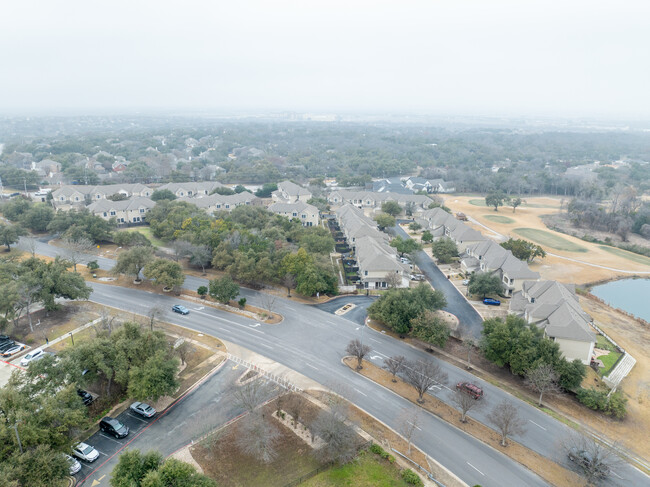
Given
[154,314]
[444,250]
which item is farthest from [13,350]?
[444,250]

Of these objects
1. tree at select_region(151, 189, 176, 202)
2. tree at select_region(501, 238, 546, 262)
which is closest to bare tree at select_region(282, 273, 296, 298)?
tree at select_region(501, 238, 546, 262)

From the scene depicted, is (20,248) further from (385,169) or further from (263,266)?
(385,169)

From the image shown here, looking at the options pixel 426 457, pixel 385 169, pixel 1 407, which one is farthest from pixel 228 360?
pixel 385 169

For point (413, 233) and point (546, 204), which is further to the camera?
point (546, 204)

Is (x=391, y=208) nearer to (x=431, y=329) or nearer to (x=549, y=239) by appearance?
(x=549, y=239)

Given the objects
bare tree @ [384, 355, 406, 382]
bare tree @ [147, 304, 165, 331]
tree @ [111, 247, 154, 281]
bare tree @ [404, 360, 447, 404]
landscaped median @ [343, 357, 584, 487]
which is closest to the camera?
landscaped median @ [343, 357, 584, 487]

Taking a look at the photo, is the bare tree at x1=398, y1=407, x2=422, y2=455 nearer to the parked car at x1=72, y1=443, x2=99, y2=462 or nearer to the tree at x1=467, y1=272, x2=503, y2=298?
the parked car at x1=72, y1=443, x2=99, y2=462

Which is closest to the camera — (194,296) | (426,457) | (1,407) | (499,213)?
(1,407)
